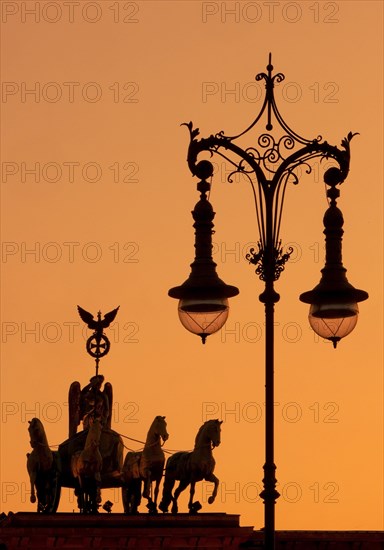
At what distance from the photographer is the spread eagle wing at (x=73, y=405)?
58.2 m

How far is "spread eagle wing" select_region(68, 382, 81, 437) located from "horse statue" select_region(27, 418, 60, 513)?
1.36 metres

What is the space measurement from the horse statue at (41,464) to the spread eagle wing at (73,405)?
4.46 ft

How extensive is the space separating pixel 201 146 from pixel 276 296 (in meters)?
2.47

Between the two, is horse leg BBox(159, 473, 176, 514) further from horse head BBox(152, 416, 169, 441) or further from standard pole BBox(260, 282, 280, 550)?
standard pole BBox(260, 282, 280, 550)

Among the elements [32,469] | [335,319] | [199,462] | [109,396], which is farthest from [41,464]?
[335,319]

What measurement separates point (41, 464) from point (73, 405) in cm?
242

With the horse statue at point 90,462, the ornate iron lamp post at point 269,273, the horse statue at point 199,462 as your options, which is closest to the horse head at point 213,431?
the horse statue at point 199,462

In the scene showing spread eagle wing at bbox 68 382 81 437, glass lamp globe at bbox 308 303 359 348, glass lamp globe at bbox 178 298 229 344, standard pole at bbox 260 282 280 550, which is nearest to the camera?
standard pole at bbox 260 282 280 550

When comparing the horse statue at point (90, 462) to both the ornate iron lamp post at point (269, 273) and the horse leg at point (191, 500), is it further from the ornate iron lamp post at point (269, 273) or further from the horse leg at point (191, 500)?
the ornate iron lamp post at point (269, 273)

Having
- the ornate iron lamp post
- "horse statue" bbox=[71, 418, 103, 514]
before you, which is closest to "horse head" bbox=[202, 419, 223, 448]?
"horse statue" bbox=[71, 418, 103, 514]

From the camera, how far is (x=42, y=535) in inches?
2325

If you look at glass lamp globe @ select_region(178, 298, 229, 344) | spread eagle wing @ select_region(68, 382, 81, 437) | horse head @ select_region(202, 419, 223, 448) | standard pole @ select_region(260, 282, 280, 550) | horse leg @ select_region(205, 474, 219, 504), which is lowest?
standard pole @ select_region(260, 282, 280, 550)

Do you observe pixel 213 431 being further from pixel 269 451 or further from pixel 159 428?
pixel 269 451

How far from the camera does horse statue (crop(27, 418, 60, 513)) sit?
56.3 metres
